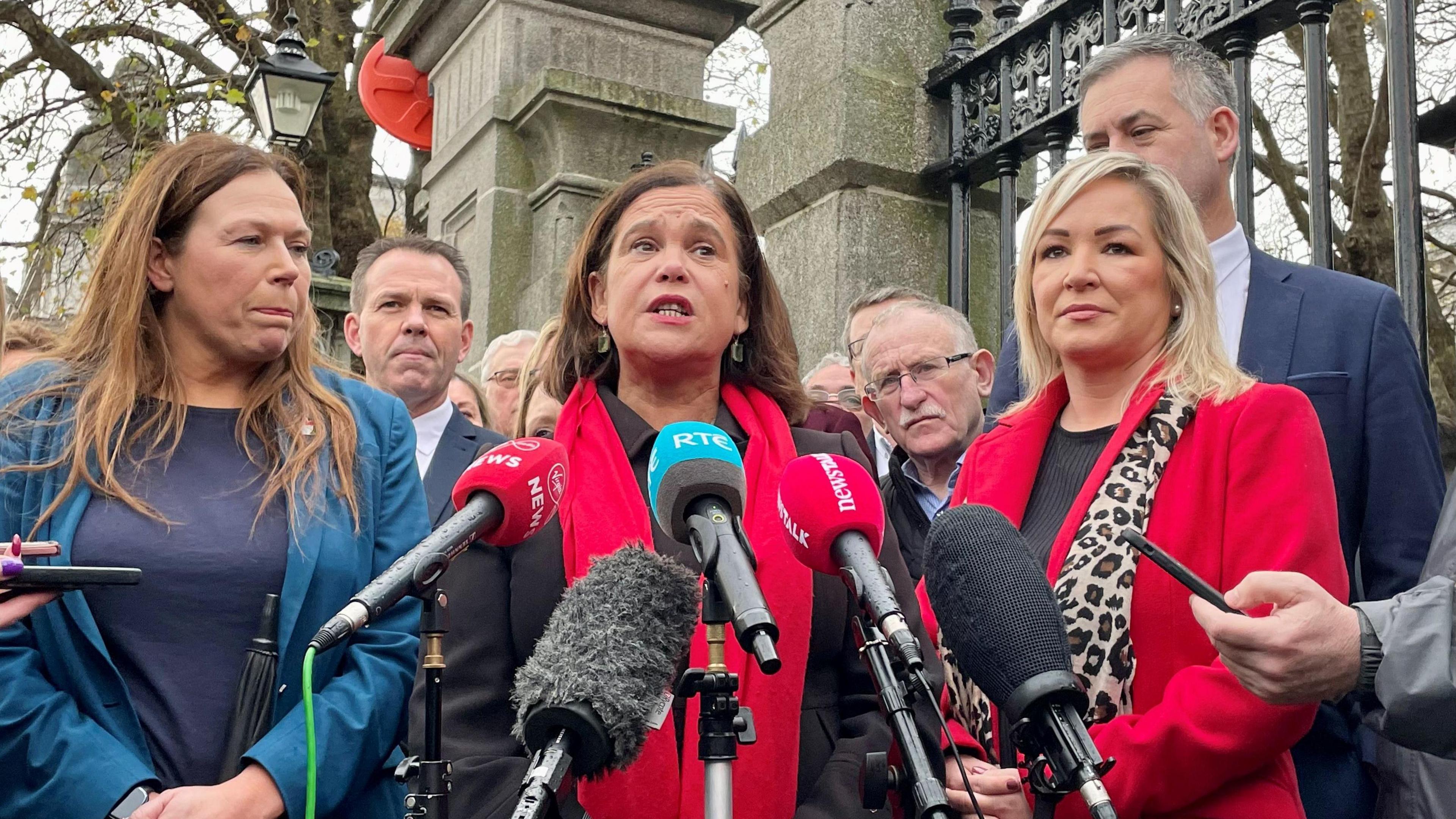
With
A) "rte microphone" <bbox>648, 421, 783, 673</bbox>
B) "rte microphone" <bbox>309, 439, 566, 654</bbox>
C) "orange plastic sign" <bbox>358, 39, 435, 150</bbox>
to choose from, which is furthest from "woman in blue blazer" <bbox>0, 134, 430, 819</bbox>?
"orange plastic sign" <bbox>358, 39, 435, 150</bbox>

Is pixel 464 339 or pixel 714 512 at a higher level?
pixel 464 339

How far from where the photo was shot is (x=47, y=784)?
2920 millimetres

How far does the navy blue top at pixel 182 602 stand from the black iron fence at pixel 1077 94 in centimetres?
317

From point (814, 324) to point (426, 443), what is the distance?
1871 mm

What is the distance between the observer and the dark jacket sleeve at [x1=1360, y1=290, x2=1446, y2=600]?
3389 millimetres

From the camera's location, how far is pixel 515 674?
3.07 metres

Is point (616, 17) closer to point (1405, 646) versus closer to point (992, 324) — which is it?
point (992, 324)

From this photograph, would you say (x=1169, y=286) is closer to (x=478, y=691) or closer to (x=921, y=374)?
(x=478, y=691)

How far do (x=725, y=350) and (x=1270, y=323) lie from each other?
1350 mm

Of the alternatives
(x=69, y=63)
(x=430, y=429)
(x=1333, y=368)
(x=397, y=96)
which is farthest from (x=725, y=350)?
(x=69, y=63)

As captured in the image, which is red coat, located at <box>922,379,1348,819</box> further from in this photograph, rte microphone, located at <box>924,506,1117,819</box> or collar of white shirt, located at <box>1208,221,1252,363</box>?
collar of white shirt, located at <box>1208,221,1252,363</box>

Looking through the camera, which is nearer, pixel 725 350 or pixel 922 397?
pixel 725 350

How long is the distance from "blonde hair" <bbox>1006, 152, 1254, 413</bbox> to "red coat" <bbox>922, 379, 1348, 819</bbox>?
8 centimetres

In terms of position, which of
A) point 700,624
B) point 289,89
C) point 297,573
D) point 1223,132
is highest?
point 289,89
